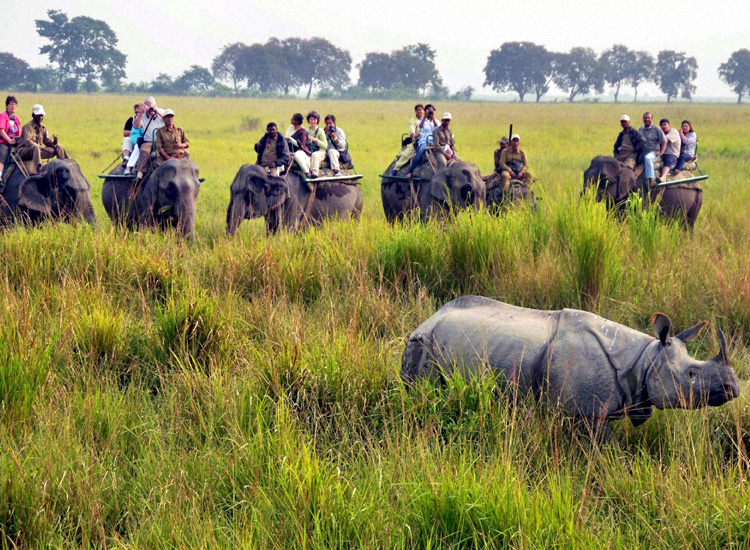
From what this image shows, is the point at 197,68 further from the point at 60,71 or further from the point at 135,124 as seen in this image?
the point at 135,124

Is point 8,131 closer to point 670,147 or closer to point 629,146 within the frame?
point 629,146

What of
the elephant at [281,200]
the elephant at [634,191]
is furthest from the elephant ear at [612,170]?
the elephant at [281,200]

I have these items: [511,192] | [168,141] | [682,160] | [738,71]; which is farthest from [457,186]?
[738,71]

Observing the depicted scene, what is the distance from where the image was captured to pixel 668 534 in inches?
123

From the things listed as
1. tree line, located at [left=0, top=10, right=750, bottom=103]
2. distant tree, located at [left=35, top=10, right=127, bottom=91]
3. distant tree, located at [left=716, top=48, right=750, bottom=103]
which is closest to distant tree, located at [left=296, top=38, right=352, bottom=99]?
tree line, located at [left=0, top=10, right=750, bottom=103]

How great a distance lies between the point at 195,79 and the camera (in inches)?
3863

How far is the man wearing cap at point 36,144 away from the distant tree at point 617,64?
4000 inches

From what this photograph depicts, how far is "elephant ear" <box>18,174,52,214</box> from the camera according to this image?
9352 millimetres

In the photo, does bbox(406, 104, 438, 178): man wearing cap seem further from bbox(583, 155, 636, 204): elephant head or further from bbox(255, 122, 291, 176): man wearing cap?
bbox(583, 155, 636, 204): elephant head

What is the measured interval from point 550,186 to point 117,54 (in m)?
78.9

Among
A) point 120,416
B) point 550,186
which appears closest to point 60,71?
point 550,186

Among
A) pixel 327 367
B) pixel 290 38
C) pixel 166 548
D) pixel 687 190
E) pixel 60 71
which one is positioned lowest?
pixel 166 548

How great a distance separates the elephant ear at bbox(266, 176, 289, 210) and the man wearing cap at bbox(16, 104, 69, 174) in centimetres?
309

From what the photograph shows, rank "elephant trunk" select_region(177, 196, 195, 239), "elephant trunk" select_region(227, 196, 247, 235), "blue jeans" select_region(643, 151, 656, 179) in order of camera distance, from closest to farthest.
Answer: "elephant trunk" select_region(177, 196, 195, 239) < "elephant trunk" select_region(227, 196, 247, 235) < "blue jeans" select_region(643, 151, 656, 179)
